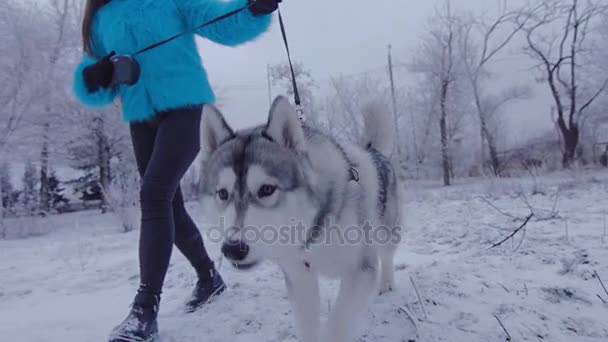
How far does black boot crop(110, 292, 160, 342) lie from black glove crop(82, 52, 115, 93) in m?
1.03

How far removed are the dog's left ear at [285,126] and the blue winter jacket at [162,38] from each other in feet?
1.80

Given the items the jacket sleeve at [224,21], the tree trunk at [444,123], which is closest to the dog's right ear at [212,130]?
the jacket sleeve at [224,21]

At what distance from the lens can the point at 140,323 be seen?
1.51 m

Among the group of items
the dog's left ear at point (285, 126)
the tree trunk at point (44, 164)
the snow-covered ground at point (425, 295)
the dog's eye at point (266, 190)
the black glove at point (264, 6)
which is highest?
the tree trunk at point (44, 164)

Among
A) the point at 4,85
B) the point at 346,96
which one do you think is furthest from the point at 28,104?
the point at 346,96

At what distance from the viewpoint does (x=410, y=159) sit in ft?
69.1

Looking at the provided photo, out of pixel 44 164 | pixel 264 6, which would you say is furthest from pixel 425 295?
pixel 44 164

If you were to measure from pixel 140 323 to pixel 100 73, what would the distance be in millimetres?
1174

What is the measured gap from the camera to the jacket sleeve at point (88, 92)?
5.99 feet

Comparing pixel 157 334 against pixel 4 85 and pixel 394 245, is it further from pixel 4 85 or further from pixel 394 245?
pixel 4 85

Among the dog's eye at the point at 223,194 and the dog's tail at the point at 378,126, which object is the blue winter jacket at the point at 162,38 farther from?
the dog's tail at the point at 378,126

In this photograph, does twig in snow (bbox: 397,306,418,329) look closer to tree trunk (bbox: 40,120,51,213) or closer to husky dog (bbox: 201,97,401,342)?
husky dog (bbox: 201,97,401,342)

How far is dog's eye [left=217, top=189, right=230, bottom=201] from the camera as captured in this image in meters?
1.44

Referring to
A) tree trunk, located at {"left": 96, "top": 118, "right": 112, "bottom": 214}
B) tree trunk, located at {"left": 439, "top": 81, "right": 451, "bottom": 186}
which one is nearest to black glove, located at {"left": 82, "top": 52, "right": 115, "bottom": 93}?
tree trunk, located at {"left": 96, "top": 118, "right": 112, "bottom": 214}
